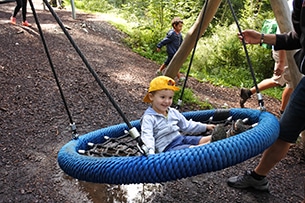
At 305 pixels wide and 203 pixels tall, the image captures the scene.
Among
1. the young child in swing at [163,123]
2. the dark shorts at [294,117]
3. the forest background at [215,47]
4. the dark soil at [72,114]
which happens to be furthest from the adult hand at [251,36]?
the forest background at [215,47]

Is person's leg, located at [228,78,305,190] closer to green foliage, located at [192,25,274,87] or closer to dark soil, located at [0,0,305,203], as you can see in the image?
dark soil, located at [0,0,305,203]

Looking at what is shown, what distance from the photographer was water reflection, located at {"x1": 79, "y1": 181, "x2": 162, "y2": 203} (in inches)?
101

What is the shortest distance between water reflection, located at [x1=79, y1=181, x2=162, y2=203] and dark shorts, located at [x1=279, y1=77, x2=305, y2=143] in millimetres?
1269

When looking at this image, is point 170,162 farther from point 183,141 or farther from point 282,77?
point 282,77

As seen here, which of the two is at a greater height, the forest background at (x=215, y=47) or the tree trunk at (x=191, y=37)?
the tree trunk at (x=191, y=37)

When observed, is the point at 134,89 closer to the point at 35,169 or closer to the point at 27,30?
the point at 35,169

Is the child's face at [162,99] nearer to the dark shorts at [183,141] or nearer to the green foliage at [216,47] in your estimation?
the dark shorts at [183,141]

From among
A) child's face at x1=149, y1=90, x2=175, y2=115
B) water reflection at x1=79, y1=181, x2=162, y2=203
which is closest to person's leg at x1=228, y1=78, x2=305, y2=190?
child's face at x1=149, y1=90, x2=175, y2=115

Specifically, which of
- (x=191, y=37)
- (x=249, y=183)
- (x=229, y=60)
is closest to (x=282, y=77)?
(x=191, y=37)

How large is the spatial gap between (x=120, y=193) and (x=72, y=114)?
1.69 meters

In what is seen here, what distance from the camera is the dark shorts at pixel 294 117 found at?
5.78 ft

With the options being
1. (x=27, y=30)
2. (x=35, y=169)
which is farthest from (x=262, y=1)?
(x=35, y=169)

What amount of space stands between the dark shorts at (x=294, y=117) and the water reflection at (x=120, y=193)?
1.27 meters

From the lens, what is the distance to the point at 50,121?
3.77m
